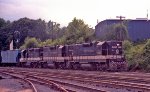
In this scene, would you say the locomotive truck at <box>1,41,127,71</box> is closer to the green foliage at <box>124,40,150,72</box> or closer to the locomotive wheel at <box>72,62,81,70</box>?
the locomotive wheel at <box>72,62,81,70</box>

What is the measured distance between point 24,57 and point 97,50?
2425 cm

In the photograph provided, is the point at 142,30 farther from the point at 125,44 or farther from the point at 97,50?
the point at 97,50

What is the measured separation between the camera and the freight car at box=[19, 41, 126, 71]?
37594 millimetres

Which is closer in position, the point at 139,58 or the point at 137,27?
the point at 139,58

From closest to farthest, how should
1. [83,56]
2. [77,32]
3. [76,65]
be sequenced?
[83,56] → [76,65] → [77,32]

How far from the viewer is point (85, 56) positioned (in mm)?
41062

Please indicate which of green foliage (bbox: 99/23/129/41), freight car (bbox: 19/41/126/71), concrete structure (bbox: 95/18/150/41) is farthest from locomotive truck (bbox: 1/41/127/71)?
concrete structure (bbox: 95/18/150/41)

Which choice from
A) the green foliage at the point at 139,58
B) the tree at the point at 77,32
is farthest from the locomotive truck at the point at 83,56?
the tree at the point at 77,32

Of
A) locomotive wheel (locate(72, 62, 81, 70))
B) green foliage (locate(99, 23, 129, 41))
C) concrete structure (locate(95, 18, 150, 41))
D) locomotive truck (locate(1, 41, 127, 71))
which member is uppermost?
concrete structure (locate(95, 18, 150, 41))

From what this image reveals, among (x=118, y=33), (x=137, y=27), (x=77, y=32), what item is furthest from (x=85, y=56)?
(x=137, y=27)

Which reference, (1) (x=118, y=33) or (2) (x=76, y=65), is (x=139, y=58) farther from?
(1) (x=118, y=33)

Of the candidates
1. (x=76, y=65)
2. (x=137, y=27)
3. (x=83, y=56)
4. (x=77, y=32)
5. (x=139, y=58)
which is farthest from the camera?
(x=77, y=32)

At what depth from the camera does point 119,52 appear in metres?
38.2

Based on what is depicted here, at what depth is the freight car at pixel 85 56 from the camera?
37594 mm
